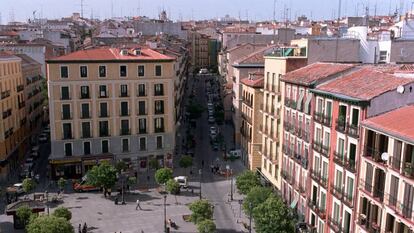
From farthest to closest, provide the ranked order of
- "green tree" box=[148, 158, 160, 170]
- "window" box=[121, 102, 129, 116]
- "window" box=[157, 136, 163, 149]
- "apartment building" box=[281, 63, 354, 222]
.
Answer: "window" box=[157, 136, 163, 149] < "green tree" box=[148, 158, 160, 170] < "window" box=[121, 102, 129, 116] < "apartment building" box=[281, 63, 354, 222]

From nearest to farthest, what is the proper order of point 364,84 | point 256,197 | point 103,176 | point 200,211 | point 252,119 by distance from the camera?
point 364,84
point 256,197
point 200,211
point 103,176
point 252,119

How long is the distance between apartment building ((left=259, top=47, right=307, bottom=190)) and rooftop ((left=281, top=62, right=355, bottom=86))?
9.43ft

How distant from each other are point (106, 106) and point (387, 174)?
44.3 metres

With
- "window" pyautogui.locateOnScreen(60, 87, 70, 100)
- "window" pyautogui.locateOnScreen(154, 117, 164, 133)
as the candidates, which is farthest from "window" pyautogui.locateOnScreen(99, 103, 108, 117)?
"window" pyautogui.locateOnScreen(154, 117, 164, 133)

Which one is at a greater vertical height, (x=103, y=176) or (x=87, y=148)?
(x=87, y=148)

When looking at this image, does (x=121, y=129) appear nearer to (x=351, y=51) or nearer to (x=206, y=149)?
(x=206, y=149)

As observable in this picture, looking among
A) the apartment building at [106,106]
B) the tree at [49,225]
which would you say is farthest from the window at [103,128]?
the tree at [49,225]

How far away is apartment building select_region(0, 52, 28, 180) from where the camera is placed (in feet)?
218

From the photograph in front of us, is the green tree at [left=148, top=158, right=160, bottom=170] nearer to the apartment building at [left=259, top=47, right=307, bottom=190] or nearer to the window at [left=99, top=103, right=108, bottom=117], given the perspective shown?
the window at [left=99, top=103, right=108, bottom=117]

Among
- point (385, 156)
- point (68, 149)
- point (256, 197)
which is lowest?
point (68, 149)

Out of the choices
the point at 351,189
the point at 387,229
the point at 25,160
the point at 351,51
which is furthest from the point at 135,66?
the point at 387,229

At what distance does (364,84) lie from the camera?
37.7 m

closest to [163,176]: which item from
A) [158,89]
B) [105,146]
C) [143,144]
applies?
[143,144]

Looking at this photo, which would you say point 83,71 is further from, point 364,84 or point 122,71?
point 364,84
